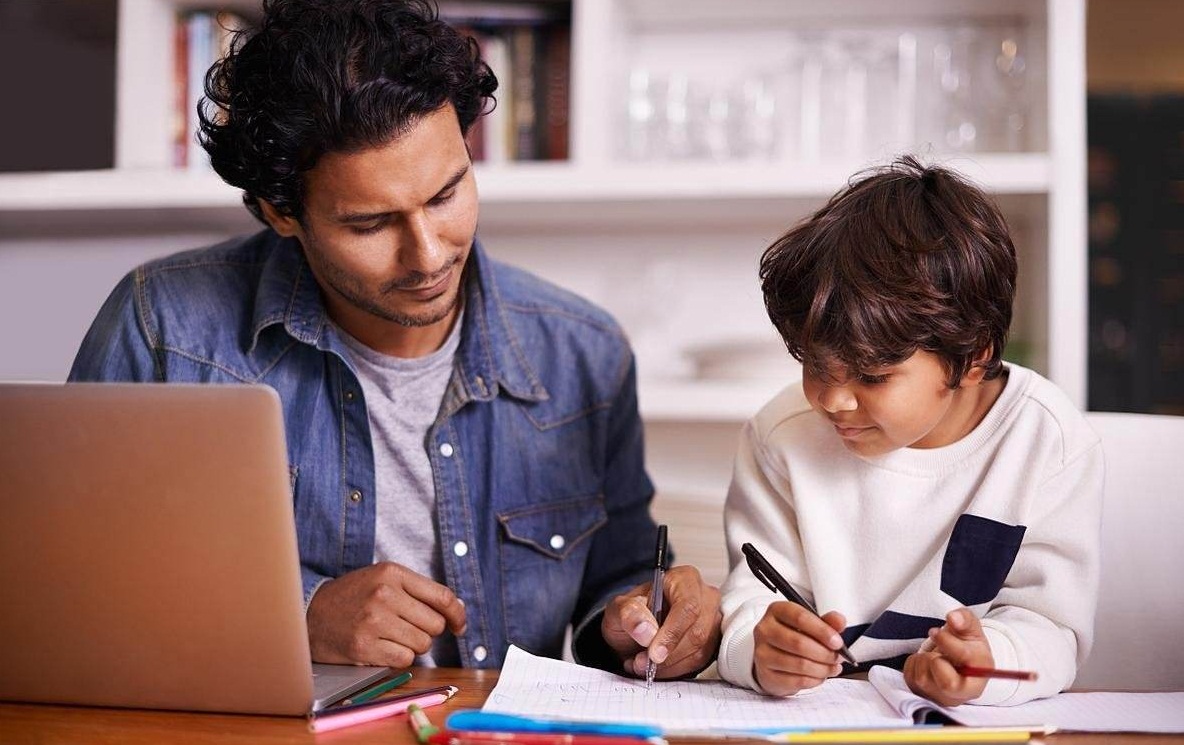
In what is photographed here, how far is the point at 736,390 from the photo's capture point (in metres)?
1.95

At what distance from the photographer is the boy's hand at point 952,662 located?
839 millimetres

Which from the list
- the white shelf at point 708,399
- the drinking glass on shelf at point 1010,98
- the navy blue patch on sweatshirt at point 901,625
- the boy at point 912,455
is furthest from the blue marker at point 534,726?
the drinking glass on shelf at point 1010,98

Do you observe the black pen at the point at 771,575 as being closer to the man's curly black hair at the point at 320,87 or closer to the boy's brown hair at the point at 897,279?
the boy's brown hair at the point at 897,279

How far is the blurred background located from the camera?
6.37ft

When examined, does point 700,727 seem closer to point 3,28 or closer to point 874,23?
point 874,23

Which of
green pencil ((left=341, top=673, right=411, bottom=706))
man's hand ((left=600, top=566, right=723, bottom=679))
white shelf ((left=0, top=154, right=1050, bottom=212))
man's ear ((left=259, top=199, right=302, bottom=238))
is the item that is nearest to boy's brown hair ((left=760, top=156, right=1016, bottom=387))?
man's hand ((left=600, top=566, right=723, bottom=679))

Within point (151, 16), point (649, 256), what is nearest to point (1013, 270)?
point (649, 256)

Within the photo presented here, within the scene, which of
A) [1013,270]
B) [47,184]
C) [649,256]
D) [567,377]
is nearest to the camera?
[1013,270]

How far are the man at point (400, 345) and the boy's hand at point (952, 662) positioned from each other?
0.36 metres

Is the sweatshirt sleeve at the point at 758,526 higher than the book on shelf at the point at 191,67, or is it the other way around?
the book on shelf at the point at 191,67

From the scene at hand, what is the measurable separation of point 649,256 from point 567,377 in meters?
0.81

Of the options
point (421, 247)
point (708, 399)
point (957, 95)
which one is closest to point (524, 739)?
point (421, 247)

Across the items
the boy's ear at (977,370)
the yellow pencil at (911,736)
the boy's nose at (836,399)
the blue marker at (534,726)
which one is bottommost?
the blue marker at (534,726)

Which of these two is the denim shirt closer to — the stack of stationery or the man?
the man
